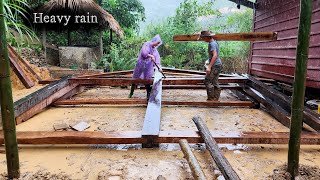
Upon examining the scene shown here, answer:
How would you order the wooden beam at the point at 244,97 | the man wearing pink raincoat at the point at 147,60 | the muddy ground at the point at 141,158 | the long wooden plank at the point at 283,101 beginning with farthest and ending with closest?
1. the man wearing pink raincoat at the point at 147,60
2. the wooden beam at the point at 244,97
3. the long wooden plank at the point at 283,101
4. the muddy ground at the point at 141,158

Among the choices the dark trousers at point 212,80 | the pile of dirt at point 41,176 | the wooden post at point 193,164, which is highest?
the dark trousers at point 212,80

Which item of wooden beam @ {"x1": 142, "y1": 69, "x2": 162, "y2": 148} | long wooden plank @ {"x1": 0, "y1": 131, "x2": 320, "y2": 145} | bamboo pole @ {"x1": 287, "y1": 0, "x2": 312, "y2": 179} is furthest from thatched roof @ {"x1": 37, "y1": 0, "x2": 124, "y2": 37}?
bamboo pole @ {"x1": 287, "y1": 0, "x2": 312, "y2": 179}

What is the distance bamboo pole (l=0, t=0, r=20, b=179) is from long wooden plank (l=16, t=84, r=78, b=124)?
1821 mm

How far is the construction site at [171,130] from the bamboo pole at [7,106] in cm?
24

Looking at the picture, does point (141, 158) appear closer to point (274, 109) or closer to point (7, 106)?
point (7, 106)

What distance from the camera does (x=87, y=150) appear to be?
9.13ft

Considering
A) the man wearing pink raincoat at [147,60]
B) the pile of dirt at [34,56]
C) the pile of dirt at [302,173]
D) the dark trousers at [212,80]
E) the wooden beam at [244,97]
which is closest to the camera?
the pile of dirt at [302,173]

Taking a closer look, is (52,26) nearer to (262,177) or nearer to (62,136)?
(62,136)

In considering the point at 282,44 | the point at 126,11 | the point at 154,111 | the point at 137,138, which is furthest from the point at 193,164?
the point at 126,11

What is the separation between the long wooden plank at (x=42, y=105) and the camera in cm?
378

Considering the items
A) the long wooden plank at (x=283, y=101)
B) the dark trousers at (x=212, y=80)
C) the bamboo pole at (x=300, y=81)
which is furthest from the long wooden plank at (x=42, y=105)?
the long wooden plank at (x=283, y=101)

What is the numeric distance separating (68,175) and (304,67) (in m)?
2.11

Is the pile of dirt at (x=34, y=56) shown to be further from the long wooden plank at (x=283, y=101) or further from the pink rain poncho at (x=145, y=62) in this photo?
the long wooden plank at (x=283, y=101)

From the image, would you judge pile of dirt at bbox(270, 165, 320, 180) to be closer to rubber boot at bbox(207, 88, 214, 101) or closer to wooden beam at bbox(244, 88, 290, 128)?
wooden beam at bbox(244, 88, 290, 128)
